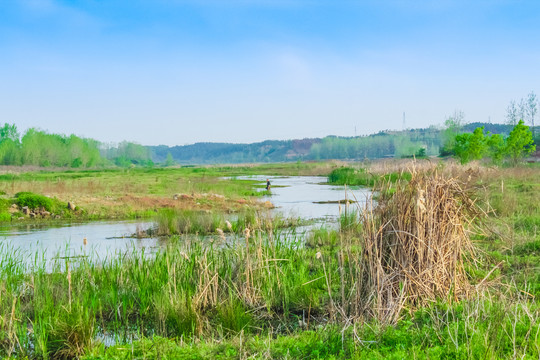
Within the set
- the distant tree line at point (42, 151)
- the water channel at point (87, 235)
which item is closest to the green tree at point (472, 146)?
the water channel at point (87, 235)

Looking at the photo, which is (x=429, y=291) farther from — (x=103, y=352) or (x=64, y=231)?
(x=64, y=231)

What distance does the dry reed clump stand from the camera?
6012mm

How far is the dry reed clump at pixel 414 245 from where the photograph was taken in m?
6.01

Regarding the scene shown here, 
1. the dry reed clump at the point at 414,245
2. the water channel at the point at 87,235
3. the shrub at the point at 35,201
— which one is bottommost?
the water channel at the point at 87,235

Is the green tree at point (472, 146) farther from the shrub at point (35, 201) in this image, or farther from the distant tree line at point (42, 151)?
the distant tree line at point (42, 151)

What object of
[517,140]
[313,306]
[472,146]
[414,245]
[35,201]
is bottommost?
[313,306]

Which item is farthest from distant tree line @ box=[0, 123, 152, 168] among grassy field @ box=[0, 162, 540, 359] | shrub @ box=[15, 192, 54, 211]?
grassy field @ box=[0, 162, 540, 359]

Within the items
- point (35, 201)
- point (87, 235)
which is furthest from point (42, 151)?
point (87, 235)

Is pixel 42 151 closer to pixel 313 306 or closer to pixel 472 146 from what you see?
pixel 472 146

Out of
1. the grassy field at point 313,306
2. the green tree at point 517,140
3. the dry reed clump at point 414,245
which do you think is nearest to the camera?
the grassy field at point 313,306

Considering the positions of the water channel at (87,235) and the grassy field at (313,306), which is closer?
the grassy field at (313,306)

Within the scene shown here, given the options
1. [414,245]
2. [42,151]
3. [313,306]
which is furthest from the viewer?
[42,151]

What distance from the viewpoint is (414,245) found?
6117mm

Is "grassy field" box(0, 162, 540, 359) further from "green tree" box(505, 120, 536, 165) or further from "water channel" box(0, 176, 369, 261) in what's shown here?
"green tree" box(505, 120, 536, 165)
